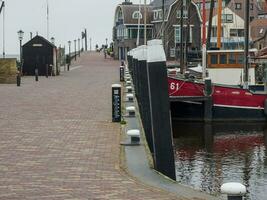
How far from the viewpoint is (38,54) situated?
166ft

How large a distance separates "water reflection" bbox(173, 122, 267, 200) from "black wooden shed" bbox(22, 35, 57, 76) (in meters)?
23.9

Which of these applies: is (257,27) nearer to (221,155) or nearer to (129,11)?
(129,11)

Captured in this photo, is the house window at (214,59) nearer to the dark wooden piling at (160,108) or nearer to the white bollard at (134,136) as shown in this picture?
the white bollard at (134,136)

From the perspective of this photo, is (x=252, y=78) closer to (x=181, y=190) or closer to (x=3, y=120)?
(x=3, y=120)

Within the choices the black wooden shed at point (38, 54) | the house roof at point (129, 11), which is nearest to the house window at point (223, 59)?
the black wooden shed at point (38, 54)

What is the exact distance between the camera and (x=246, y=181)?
15047 mm

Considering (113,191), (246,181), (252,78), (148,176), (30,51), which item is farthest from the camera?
(30,51)

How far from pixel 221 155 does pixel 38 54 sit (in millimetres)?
33153

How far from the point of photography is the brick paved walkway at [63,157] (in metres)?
8.22

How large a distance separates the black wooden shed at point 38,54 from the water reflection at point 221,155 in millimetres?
23940

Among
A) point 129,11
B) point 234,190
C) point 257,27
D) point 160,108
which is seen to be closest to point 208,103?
point 160,108

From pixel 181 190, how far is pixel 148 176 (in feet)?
3.15

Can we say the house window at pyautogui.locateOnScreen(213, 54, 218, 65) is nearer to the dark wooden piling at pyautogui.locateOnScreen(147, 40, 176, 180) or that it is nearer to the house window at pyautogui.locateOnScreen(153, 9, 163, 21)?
the dark wooden piling at pyautogui.locateOnScreen(147, 40, 176, 180)

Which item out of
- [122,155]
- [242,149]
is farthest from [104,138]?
[242,149]
